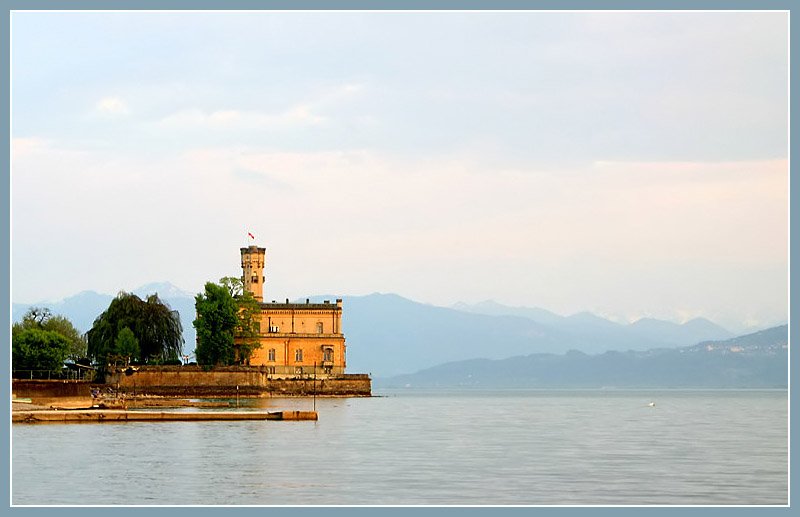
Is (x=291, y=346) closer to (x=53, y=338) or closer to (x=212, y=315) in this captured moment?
(x=212, y=315)

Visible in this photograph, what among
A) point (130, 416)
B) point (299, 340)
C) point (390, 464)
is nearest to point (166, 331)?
point (299, 340)

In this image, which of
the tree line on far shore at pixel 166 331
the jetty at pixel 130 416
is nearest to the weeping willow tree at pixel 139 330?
the tree line on far shore at pixel 166 331

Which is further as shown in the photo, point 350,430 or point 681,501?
point 350,430

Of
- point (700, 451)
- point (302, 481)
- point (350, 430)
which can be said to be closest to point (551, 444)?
point (700, 451)

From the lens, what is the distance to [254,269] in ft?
387

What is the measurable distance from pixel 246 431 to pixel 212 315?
46.3 meters

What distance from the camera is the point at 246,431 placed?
6072 cm

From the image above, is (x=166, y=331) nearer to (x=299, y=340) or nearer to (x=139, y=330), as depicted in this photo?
(x=139, y=330)

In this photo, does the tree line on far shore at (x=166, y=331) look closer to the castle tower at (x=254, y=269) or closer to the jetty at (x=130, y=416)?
the castle tower at (x=254, y=269)

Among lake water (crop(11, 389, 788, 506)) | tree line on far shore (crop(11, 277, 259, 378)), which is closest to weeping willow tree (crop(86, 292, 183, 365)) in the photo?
tree line on far shore (crop(11, 277, 259, 378))

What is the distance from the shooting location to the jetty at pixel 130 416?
6309 cm

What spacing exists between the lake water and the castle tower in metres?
47.2

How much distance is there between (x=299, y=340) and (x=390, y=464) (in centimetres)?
6711

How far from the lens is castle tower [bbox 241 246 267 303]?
386 ft
